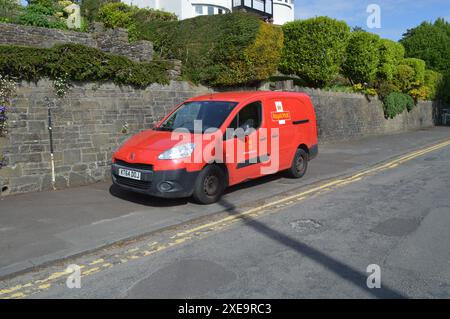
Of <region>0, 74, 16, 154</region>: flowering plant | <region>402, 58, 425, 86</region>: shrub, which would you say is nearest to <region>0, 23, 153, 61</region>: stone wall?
<region>0, 74, 16, 154</region>: flowering plant

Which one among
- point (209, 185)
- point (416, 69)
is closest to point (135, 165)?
point (209, 185)

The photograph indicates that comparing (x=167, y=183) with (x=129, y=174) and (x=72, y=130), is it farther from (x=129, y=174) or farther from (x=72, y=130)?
(x=72, y=130)

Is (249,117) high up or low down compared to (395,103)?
down

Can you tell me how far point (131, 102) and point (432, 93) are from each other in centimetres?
3263

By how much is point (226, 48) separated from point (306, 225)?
29.5ft

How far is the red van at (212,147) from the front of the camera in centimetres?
678

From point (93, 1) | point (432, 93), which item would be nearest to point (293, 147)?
point (93, 1)

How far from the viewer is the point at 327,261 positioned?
4656mm

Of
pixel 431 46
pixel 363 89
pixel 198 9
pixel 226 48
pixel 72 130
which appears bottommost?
pixel 72 130

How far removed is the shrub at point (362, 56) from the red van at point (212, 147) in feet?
43.6

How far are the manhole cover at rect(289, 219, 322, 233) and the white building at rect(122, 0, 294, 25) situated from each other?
25.9m

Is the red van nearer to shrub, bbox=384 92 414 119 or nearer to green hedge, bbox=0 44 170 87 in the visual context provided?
green hedge, bbox=0 44 170 87

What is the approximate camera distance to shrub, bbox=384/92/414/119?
25.3 meters

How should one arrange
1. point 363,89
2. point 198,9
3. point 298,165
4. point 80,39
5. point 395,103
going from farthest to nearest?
point 198,9 < point 395,103 < point 363,89 < point 80,39 < point 298,165
